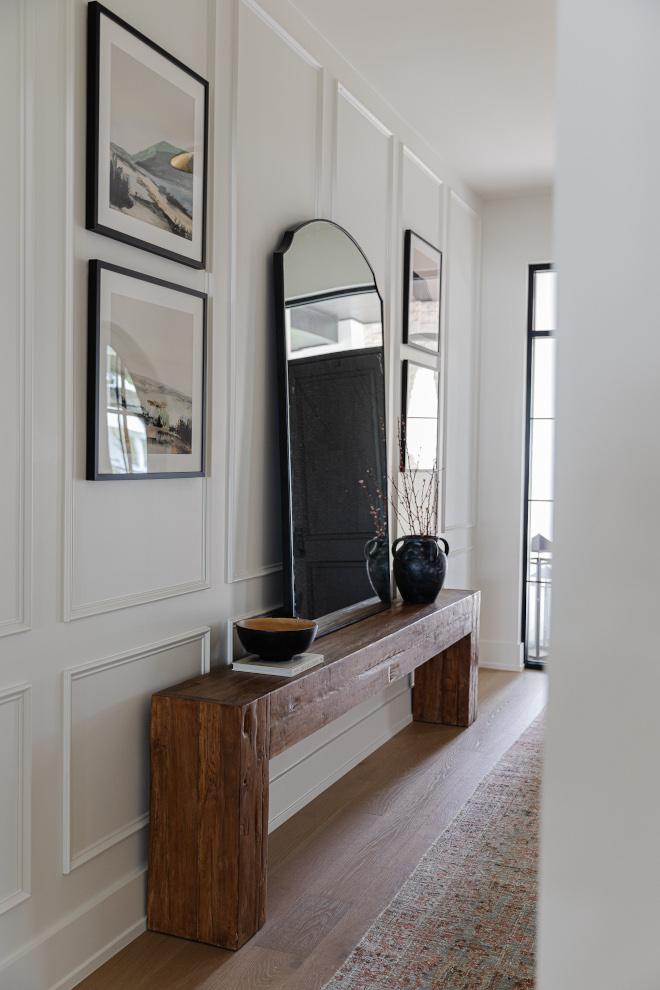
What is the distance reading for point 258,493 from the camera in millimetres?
2834

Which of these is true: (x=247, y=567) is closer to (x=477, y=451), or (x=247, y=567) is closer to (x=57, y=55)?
(x=57, y=55)

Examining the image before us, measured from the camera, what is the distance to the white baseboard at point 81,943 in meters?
1.85

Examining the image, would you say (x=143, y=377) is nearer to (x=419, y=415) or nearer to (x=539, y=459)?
(x=419, y=415)

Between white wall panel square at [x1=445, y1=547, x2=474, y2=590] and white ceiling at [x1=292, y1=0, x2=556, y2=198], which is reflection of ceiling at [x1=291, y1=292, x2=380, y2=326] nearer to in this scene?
white ceiling at [x1=292, y1=0, x2=556, y2=198]

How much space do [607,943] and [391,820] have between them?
8.96 feet

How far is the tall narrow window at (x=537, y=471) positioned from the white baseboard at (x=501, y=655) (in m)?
0.12

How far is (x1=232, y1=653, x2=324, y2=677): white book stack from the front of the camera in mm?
2439

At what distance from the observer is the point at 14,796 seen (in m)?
1.83

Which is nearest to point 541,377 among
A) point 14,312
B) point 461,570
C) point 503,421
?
point 503,421

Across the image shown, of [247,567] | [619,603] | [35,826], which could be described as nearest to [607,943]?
[619,603]

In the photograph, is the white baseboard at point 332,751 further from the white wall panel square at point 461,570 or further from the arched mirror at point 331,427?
the white wall panel square at point 461,570

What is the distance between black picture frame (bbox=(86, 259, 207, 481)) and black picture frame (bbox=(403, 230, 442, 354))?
195cm

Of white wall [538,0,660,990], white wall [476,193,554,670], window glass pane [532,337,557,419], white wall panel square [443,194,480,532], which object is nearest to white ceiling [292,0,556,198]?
white wall panel square [443,194,480,532]

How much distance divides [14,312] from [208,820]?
4.58ft
